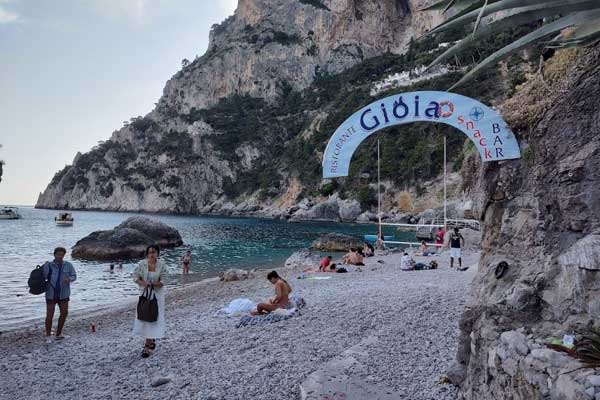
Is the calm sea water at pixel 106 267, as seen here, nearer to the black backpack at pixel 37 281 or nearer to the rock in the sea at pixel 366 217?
the black backpack at pixel 37 281

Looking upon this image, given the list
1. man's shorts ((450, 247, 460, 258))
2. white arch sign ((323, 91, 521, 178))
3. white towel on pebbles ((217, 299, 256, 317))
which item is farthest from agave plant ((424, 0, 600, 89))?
man's shorts ((450, 247, 460, 258))

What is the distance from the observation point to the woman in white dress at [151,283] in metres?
6.83

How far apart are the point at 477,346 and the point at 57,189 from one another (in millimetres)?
166006

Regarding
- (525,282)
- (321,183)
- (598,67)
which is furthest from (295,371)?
(321,183)

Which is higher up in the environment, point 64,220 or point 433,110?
point 433,110

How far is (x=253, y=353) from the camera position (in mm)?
6434

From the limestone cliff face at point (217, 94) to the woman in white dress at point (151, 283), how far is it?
103 meters

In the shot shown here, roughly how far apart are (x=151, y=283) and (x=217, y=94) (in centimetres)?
13525

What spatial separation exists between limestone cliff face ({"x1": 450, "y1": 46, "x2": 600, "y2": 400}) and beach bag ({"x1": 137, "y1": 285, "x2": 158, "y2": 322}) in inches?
185

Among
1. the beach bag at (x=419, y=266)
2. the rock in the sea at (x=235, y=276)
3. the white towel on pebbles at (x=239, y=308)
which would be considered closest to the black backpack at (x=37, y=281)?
the white towel on pebbles at (x=239, y=308)

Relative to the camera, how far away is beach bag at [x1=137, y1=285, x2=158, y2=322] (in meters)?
6.84

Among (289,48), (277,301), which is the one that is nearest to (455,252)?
(277,301)

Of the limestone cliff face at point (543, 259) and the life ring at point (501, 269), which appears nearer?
the limestone cliff face at point (543, 259)

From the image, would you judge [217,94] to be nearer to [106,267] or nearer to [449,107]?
[106,267]
